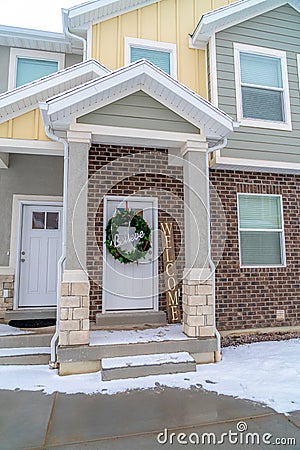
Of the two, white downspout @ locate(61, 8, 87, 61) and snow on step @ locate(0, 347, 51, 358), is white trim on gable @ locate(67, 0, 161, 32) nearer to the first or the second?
white downspout @ locate(61, 8, 87, 61)

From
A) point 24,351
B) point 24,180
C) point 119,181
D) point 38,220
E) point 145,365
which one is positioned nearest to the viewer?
point 145,365

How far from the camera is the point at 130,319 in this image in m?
4.78

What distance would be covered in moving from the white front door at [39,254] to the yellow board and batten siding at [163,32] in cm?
278

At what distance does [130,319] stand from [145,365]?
1278mm

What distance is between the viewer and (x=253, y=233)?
5.42 m

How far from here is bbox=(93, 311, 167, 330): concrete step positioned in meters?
4.68

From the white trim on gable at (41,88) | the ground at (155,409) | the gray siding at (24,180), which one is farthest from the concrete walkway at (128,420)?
the white trim on gable at (41,88)

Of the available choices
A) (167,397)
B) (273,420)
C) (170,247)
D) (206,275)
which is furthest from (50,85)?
(273,420)

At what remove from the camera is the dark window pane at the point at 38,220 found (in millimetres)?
5770

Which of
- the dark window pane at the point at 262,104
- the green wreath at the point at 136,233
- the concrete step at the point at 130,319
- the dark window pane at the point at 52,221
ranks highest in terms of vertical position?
the dark window pane at the point at 262,104

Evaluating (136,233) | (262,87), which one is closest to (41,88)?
(136,233)

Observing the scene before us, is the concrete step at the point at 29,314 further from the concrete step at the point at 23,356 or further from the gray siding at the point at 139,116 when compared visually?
the gray siding at the point at 139,116

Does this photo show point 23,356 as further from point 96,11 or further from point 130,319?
point 96,11

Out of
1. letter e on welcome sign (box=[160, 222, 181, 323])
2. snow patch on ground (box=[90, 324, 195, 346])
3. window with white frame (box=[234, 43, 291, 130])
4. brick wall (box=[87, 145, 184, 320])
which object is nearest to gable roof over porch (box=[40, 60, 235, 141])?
brick wall (box=[87, 145, 184, 320])
